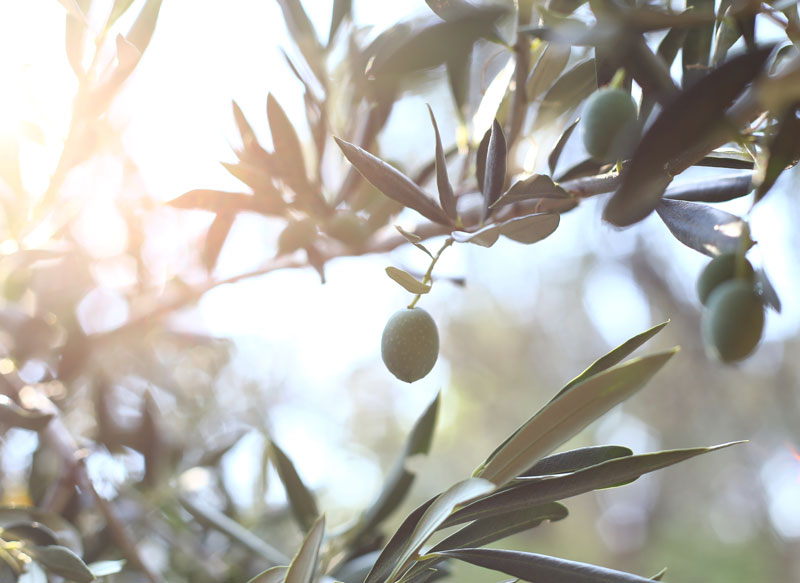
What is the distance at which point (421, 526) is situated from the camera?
41 cm

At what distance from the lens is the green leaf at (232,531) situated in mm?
724

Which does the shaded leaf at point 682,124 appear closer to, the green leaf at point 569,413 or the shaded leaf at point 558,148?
the green leaf at point 569,413

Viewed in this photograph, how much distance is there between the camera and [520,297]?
6.98 meters

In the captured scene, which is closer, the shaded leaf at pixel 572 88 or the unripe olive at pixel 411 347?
the unripe olive at pixel 411 347

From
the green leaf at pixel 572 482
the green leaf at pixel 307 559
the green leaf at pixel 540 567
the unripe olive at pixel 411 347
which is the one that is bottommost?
the green leaf at pixel 307 559

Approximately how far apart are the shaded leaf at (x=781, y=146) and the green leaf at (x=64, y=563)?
0.53m

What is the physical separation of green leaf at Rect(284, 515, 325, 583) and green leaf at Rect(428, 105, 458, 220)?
243 mm

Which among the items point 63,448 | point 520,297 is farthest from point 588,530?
point 63,448

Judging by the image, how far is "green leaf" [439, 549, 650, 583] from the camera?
1.24 feet

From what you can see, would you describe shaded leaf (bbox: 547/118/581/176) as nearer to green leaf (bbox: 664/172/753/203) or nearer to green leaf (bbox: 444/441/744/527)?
green leaf (bbox: 664/172/753/203)

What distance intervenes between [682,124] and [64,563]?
1.76ft

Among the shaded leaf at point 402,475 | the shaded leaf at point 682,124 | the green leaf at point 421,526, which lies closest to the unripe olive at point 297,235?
the shaded leaf at point 402,475

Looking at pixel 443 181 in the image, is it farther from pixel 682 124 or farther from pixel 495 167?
pixel 682 124

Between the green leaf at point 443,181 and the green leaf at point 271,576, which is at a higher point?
the green leaf at point 443,181
